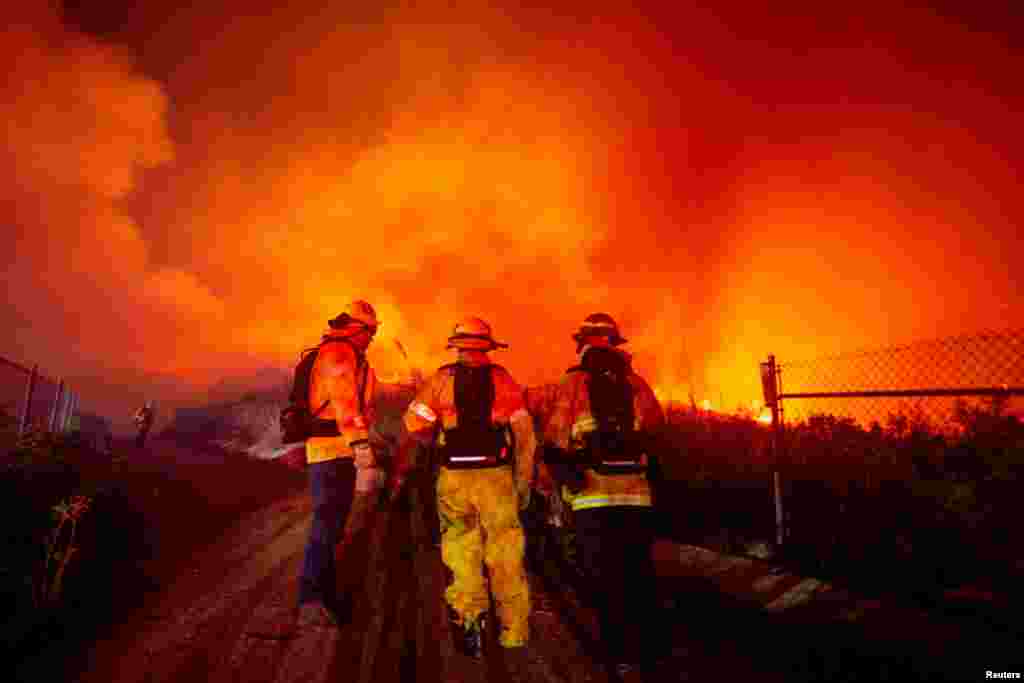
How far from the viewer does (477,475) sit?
3.91m

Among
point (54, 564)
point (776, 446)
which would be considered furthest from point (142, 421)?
point (776, 446)

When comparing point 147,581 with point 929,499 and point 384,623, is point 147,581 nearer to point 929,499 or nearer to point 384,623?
point 384,623

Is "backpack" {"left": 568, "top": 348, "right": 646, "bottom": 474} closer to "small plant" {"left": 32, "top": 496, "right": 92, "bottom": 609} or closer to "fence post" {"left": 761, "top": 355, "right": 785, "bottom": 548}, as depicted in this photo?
"fence post" {"left": 761, "top": 355, "right": 785, "bottom": 548}

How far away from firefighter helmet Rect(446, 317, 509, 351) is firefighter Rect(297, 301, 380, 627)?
993 mm

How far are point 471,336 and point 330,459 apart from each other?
1.64m

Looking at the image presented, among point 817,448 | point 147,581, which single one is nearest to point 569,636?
point 147,581

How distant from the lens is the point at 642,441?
3949 millimetres

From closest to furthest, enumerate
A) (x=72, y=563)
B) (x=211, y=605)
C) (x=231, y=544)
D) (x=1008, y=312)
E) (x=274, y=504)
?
(x=211, y=605) < (x=72, y=563) < (x=231, y=544) < (x=274, y=504) < (x=1008, y=312)

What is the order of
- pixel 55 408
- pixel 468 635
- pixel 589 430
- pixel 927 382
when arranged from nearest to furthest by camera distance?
pixel 468 635 → pixel 589 430 → pixel 55 408 → pixel 927 382

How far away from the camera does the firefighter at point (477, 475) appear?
12.0 feet

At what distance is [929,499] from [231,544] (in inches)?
352

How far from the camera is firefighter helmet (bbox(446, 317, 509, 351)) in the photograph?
419 centimetres

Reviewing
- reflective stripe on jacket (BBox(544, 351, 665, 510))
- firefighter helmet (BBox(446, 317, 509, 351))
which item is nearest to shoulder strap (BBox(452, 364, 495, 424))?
firefighter helmet (BBox(446, 317, 509, 351))

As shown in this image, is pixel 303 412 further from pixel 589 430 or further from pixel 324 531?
pixel 589 430
